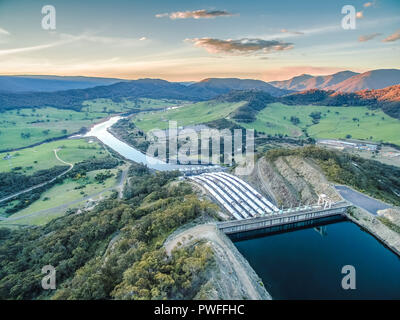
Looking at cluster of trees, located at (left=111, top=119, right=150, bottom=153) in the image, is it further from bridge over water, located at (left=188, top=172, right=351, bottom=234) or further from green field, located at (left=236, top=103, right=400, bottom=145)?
bridge over water, located at (left=188, top=172, right=351, bottom=234)

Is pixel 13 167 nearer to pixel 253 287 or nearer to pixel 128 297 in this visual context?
pixel 128 297

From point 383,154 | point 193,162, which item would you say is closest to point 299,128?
point 383,154

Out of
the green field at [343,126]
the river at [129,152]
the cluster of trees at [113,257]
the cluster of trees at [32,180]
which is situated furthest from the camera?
the green field at [343,126]

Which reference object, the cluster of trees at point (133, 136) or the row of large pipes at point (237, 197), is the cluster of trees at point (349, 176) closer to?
the row of large pipes at point (237, 197)

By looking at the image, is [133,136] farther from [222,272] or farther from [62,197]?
[222,272]

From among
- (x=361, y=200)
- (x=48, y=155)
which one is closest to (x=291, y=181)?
(x=361, y=200)

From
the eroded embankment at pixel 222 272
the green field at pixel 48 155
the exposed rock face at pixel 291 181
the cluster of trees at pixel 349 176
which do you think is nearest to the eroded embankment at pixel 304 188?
the exposed rock face at pixel 291 181

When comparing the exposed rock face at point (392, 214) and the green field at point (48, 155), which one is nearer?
the exposed rock face at point (392, 214)
